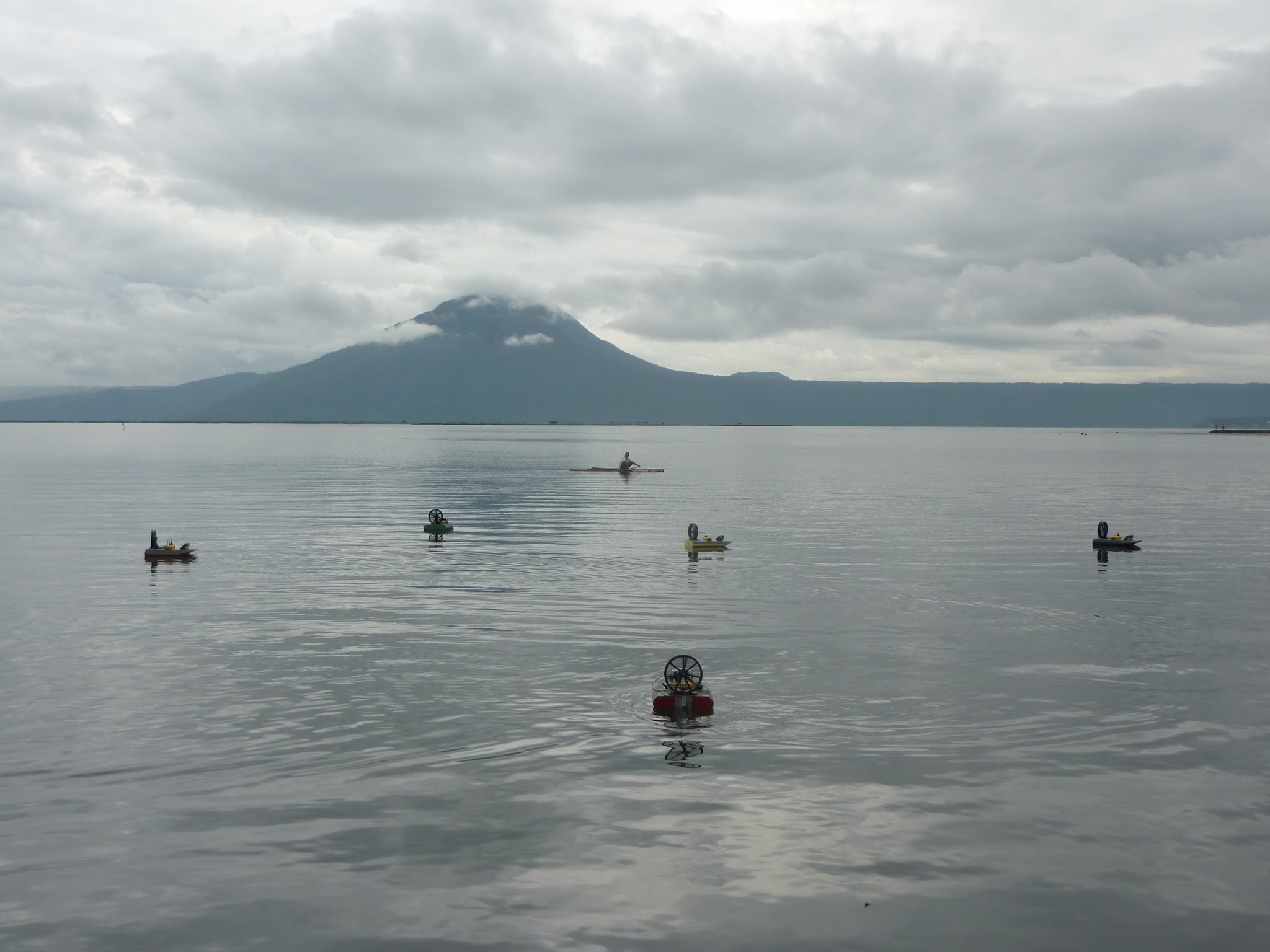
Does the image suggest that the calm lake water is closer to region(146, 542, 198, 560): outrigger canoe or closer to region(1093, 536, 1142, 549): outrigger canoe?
region(146, 542, 198, 560): outrigger canoe

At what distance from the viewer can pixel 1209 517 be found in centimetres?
9950

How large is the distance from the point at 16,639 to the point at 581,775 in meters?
27.7

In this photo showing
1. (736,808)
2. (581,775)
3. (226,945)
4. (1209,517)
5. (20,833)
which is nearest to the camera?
(226,945)

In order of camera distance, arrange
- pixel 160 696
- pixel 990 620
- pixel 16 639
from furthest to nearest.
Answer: pixel 990 620
pixel 16 639
pixel 160 696

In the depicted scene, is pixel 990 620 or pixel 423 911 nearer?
pixel 423 911

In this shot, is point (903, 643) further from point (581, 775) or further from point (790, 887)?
point (790, 887)

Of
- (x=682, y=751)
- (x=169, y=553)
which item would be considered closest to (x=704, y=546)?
(x=169, y=553)

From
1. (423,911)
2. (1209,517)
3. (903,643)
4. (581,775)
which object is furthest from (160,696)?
(1209,517)

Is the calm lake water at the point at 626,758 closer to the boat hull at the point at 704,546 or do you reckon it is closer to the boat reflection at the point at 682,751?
the boat reflection at the point at 682,751

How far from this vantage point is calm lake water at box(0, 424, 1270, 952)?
1911 cm

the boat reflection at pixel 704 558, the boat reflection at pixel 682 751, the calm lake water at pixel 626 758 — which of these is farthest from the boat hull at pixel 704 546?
the boat reflection at pixel 682 751

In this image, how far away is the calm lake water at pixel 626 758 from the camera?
1911 centimetres

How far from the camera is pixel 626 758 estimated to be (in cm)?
2741

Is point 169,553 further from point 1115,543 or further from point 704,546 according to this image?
point 1115,543
